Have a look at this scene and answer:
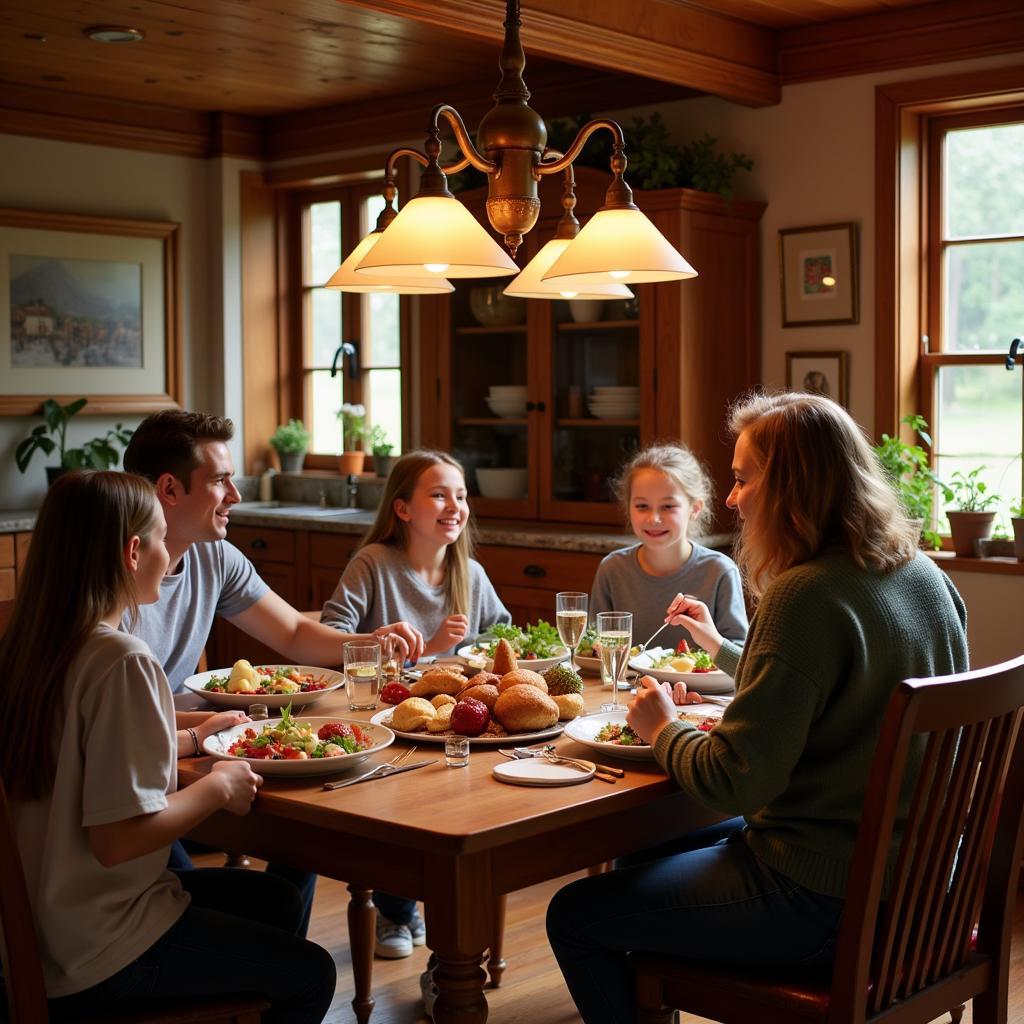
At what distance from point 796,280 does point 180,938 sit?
3140mm

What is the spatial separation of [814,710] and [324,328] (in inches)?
174

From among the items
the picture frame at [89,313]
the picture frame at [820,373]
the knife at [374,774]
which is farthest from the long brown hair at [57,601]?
the picture frame at [89,313]

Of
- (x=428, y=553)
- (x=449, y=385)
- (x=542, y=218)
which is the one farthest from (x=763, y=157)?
(x=428, y=553)

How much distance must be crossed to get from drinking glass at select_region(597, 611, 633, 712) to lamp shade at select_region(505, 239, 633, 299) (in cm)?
59

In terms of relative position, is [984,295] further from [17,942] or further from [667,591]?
[17,942]

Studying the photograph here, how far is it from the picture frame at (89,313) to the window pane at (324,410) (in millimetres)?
586

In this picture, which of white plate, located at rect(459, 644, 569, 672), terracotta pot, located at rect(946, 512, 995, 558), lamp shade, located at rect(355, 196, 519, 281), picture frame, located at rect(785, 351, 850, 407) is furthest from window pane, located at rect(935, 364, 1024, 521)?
lamp shade, located at rect(355, 196, 519, 281)

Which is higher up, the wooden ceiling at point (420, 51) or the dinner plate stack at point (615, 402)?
the wooden ceiling at point (420, 51)

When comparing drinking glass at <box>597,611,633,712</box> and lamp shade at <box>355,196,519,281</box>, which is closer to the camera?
lamp shade at <box>355,196,519,281</box>

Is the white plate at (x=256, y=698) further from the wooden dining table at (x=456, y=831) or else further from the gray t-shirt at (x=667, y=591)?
the gray t-shirt at (x=667, y=591)

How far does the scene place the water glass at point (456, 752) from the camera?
209 centimetres

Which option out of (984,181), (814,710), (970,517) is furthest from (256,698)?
(984,181)

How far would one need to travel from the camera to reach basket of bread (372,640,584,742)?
7.40 ft

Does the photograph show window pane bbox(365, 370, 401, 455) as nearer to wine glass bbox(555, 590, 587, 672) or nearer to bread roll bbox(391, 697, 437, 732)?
wine glass bbox(555, 590, 587, 672)
